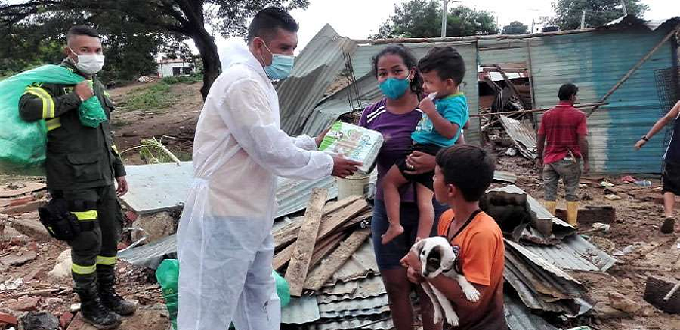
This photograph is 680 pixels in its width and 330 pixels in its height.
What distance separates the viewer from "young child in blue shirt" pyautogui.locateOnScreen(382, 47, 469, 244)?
102 inches

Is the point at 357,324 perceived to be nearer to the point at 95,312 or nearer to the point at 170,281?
the point at 170,281

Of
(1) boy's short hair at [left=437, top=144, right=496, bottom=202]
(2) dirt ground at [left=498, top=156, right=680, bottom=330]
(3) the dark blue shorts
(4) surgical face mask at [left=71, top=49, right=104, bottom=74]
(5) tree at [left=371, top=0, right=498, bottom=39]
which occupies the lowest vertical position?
(2) dirt ground at [left=498, top=156, right=680, bottom=330]

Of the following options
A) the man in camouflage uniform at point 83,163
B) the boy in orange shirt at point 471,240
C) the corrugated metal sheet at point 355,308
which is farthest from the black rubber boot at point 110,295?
the boy in orange shirt at point 471,240

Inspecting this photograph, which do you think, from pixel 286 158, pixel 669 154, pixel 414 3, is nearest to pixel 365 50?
pixel 669 154

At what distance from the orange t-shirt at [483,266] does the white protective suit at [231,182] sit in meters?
0.83

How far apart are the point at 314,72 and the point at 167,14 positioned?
32.1 ft

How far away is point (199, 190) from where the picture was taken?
2.50 meters

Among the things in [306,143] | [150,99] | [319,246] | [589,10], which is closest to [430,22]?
[589,10]

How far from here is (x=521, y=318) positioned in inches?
146

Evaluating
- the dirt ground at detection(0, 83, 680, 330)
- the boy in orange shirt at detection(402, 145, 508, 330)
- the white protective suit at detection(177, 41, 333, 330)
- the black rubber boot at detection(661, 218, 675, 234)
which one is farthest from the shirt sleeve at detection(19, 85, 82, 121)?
the black rubber boot at detection(661, 218, 675, 234)

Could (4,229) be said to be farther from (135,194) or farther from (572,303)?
(572,303)

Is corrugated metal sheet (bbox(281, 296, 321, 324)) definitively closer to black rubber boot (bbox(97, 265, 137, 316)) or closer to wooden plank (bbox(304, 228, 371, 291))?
wooden plank (bbox(304, 228, 371, 291))

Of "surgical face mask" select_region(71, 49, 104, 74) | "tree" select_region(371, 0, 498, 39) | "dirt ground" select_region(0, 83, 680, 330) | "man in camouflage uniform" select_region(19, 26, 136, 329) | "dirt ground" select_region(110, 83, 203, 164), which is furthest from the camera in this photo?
"tree" select_region(371, 0, 498, 39)

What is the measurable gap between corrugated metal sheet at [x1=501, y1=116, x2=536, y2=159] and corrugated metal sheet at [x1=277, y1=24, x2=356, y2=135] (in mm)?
4592
